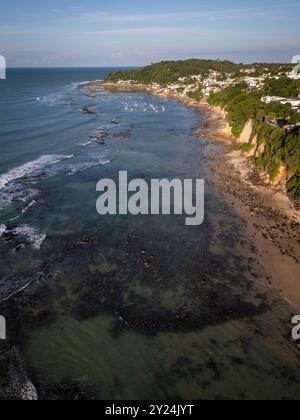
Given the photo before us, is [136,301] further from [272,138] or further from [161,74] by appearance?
[161,74]

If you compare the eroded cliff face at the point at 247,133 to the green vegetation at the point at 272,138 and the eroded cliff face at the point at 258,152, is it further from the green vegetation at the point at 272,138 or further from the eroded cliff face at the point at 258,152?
the green vegetation at the point at 272,138

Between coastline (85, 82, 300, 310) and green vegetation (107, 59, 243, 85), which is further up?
green vegetation (107, 59, 243, 85)

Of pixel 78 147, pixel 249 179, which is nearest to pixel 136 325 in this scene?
pixel 249 179

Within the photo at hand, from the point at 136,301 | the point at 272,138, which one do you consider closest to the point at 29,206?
the point at 136,301

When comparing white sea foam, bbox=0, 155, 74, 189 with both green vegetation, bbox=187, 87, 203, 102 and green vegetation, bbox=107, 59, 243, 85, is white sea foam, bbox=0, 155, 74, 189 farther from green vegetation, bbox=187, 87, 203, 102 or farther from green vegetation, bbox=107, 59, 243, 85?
green vegetation, bbox=107, 59, 243, 85

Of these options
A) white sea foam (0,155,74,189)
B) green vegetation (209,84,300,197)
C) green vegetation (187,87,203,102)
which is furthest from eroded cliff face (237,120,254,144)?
green vegetation (187,87,203,102)

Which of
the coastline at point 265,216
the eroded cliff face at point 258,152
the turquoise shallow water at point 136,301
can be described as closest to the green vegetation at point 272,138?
the eroded cliff face at point 258,152
